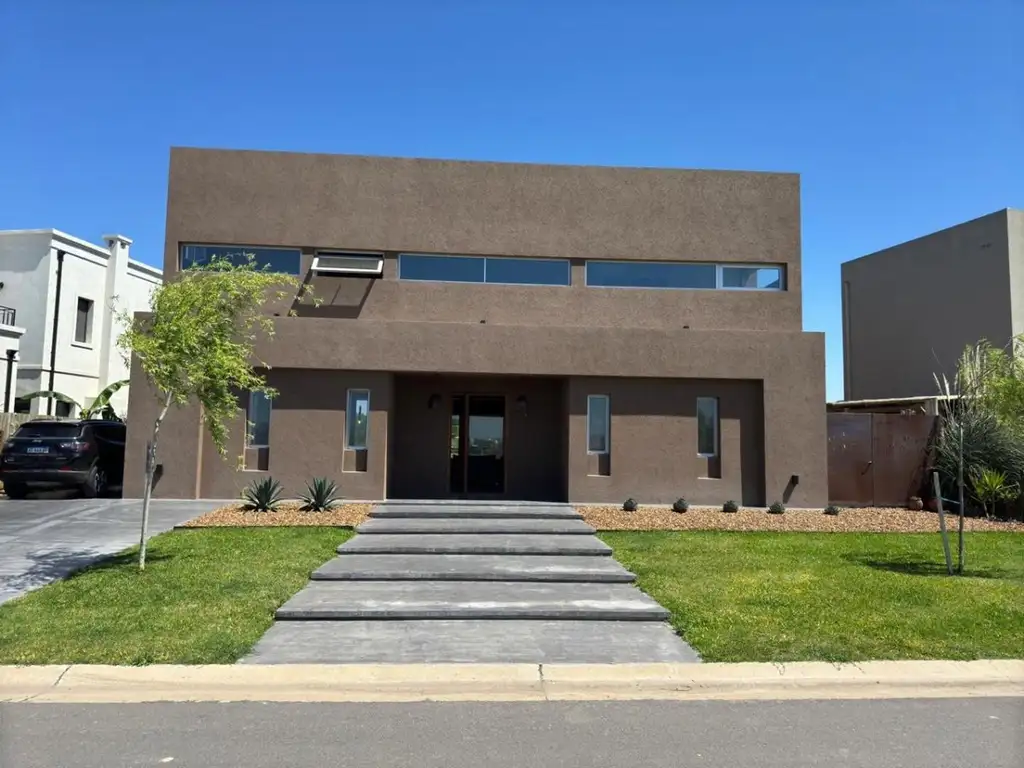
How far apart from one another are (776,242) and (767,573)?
31.4ft

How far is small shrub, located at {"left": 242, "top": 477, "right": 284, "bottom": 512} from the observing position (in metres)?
Result: 14.1

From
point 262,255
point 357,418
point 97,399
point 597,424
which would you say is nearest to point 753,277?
point 597,424

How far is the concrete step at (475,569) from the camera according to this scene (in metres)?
9.52

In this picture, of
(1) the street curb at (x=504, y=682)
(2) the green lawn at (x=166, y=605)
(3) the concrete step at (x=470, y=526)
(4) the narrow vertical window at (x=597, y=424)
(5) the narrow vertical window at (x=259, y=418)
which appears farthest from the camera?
(4) the narrow vertical window at (x=597, y=424)

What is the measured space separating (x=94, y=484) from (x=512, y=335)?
932cm

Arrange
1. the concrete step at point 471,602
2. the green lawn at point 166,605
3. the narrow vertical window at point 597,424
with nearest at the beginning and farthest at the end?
the green lawn at point 166,605
the concrete step at point 471,602
the narrow vertical window at point 597,424

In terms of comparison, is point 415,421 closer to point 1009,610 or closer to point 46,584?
point 46,584

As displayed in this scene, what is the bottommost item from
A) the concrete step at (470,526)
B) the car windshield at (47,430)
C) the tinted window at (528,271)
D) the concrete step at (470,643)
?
the concrete step at (470,643)

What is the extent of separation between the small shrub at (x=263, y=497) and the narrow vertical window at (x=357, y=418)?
1.96 meters

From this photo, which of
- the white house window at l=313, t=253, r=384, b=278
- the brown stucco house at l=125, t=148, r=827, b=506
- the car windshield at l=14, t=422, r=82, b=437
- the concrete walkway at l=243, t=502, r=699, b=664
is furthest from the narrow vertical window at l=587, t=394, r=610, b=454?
the car windshield at l=14, t=422, r=82, b=437

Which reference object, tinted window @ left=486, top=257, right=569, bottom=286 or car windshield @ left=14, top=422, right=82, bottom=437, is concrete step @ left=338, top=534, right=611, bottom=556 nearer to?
tinted window @ left=486, top=257, right=569, bottom=286

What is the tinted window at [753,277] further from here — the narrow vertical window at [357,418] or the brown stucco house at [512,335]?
the narrow vertical window at [357,418]

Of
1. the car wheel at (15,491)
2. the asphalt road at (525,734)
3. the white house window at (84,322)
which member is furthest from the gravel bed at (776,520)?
the white house window at (84,322)

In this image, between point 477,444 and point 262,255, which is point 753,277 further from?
point 262,255
